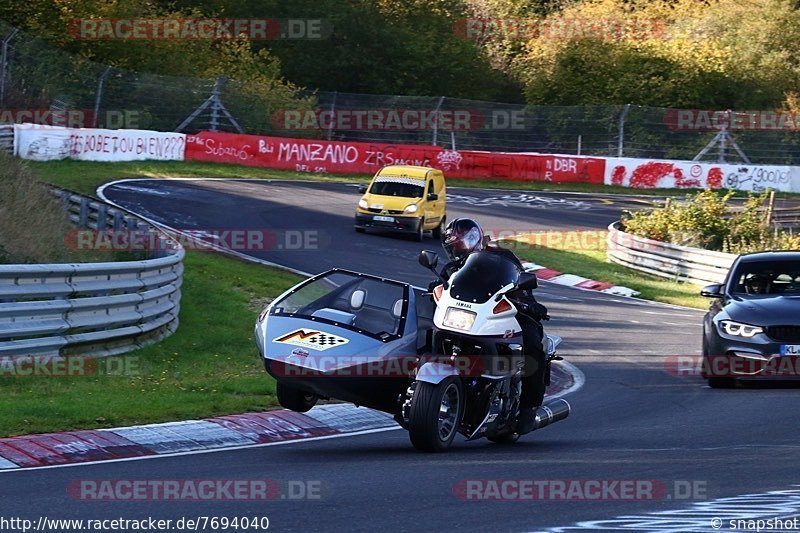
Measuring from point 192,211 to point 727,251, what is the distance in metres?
13.3

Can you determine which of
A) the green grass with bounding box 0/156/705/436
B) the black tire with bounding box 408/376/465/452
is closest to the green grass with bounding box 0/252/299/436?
the green grass with bounding box 0/156/705/436

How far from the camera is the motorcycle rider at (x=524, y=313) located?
960cm

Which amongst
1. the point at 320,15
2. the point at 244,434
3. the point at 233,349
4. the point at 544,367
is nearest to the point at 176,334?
the point at 233,349

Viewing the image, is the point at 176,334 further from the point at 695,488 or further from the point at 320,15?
the point at 320,15

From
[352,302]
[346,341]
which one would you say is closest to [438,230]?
[352,302]

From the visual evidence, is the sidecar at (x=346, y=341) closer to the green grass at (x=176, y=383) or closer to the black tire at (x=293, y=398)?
the black tire at (x=293, y=398)

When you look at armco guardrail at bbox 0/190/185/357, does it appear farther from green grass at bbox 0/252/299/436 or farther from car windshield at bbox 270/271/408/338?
car windshield at bbox 270/271/408/338

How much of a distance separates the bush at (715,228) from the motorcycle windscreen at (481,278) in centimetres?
2038

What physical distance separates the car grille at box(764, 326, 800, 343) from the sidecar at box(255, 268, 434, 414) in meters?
5.41

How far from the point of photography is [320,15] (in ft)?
192

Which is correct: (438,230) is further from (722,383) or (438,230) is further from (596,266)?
(722,383)

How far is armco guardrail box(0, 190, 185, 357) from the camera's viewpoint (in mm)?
11930

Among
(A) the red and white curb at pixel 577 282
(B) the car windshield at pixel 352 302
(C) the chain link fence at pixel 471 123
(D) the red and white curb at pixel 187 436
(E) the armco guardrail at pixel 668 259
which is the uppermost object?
(C) the chain link fence at pixel 471 123

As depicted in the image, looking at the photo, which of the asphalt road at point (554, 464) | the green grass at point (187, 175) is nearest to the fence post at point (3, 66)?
the green grass at point (187, 175)
